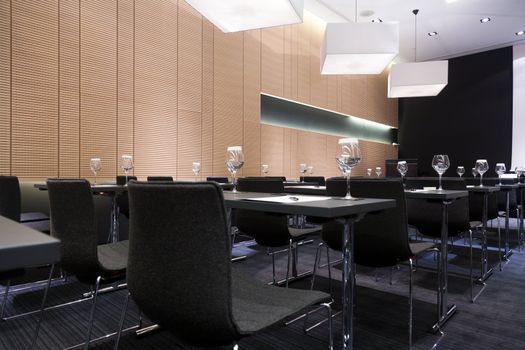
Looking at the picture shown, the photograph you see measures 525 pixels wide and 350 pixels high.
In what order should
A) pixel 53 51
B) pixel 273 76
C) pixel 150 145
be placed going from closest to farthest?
pixel 53 51 → pixel 150 145 → pixel 273 76

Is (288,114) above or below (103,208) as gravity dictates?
above

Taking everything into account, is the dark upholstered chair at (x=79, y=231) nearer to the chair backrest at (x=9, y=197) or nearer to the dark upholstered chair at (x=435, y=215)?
the chair backrest at (x=9, y=197)

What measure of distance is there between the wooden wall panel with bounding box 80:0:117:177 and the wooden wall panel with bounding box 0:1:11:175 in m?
0.75

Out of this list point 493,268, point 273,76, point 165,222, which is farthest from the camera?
point 273,76

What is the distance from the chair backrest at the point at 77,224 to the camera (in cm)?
140

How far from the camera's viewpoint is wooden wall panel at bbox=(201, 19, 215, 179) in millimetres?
5613

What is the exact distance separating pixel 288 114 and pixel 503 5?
4.72 m

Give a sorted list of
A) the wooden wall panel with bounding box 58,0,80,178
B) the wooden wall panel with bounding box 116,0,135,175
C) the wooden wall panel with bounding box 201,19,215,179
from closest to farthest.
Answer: the wooden wall panel with bounding box 58,0,80,178
the wooden wall panel with bounding box 116,0,135,175
the wooden wall panel with bounding box 201,19,215,179

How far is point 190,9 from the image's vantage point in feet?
18.0

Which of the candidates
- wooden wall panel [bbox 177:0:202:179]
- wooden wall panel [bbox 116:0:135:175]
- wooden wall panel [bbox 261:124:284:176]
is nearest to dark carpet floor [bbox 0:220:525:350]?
wooden wall panel [bbox 116:0:135:175]

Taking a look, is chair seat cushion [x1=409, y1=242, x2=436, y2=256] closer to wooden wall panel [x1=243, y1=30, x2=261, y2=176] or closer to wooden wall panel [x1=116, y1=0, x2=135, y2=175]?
wooden wall panel [x1=116, y1=0, x2=135, y2=175]

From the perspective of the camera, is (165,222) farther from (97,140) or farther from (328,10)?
(328,10)

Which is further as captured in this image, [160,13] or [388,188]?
[160,13]

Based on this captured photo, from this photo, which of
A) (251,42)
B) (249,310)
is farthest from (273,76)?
(249,310)
